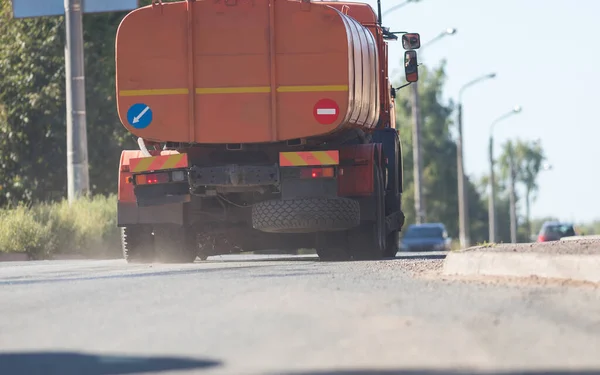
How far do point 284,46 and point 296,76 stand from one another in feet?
1.31

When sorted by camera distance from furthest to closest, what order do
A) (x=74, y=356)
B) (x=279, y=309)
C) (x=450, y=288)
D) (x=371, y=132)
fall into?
(x=371, y=132), (x=450, y=288), (x=279, y=309), (x=74, y=356)

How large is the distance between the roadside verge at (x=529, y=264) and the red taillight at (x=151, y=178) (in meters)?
5.08

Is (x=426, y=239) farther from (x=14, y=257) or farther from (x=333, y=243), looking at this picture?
(x=333, y=243)

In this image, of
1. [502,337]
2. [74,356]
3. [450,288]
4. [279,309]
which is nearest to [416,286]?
[450,288]

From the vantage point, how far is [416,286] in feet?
38.2

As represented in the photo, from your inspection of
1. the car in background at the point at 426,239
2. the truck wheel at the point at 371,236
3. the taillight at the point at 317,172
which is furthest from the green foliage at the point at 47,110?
the taillight at the point at 317,172

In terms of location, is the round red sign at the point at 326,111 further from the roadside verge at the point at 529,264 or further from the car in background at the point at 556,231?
the car in background at the point at 556,231

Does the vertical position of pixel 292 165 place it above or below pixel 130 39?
below

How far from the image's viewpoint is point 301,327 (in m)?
8.65

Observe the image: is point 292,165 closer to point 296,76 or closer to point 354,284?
point 296,76

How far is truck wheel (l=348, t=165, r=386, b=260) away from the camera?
18.1m

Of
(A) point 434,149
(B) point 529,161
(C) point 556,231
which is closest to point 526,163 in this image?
(B) point 529,161

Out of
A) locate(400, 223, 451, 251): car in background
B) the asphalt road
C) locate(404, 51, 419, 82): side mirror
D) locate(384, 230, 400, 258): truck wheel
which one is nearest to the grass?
locate(384, 230, 400, 258): truck wheel

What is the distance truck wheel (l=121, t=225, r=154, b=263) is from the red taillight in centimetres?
140
